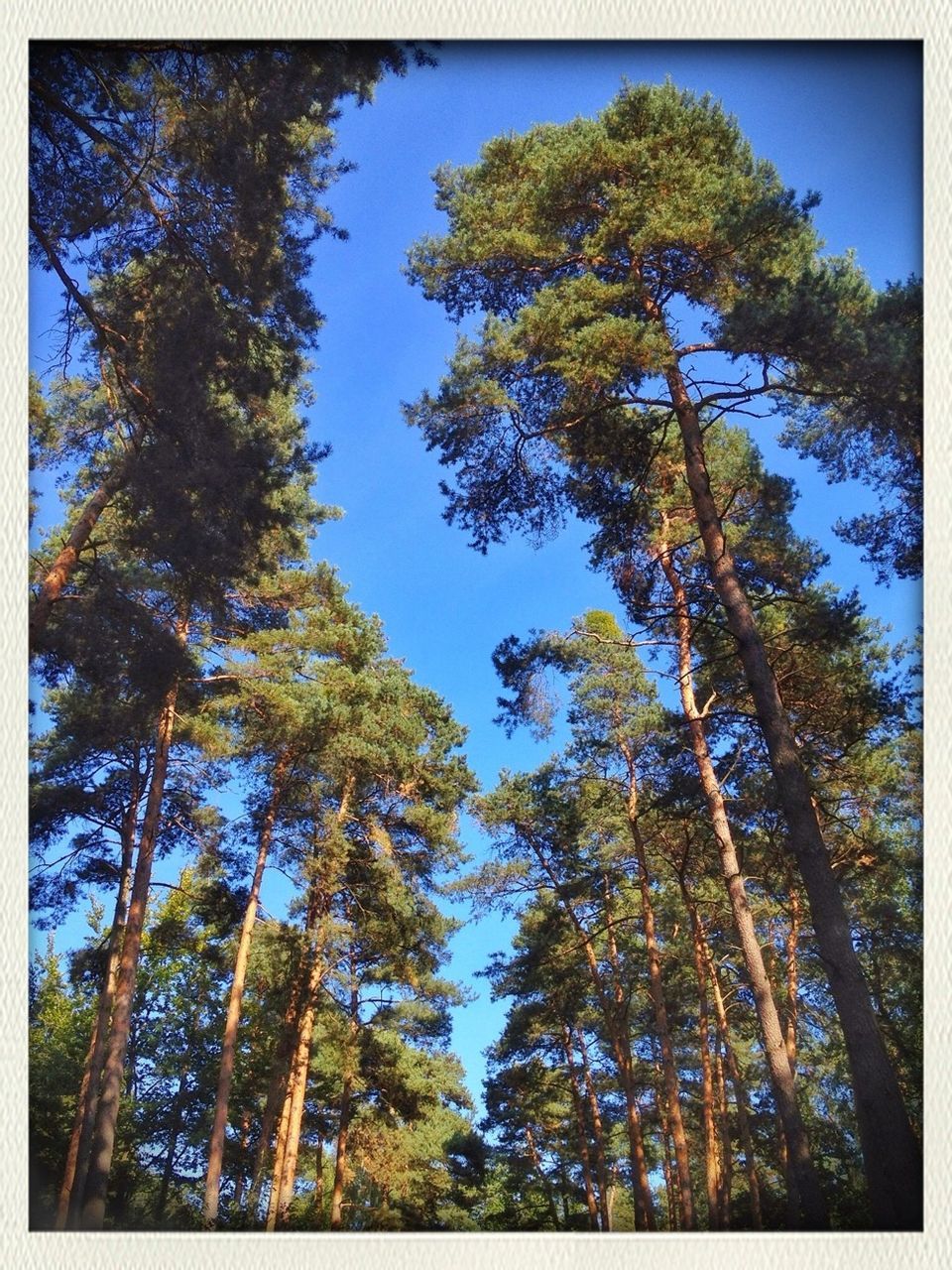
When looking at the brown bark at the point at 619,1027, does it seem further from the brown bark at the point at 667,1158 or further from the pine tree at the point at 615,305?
the pine tree at the point at 615,305

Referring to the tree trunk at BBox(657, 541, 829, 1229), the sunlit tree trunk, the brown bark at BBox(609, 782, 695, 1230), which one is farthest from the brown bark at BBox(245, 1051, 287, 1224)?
the tree trunk at BBox(657, 541, 829, 1229)

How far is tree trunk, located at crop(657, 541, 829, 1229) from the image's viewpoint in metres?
3.79

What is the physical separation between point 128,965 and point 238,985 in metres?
1.30

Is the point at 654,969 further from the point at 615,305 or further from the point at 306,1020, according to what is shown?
the point at 615,305

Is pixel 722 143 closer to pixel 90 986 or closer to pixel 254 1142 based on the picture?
pixel 90 986

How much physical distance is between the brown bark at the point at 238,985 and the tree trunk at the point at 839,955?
3986 millimetres

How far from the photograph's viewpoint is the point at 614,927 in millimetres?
7355

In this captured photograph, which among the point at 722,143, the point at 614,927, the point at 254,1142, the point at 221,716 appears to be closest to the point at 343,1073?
the point at 254,1142

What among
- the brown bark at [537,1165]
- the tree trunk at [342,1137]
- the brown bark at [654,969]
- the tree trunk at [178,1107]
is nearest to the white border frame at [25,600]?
the brown bark at [654,969]

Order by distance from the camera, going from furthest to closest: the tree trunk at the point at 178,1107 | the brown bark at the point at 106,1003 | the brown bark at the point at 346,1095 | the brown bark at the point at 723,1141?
the tree trunk at the point at 178,1107, the brown bark at the point at 723,1141, the brown bark at the point at 346,1095, the brown bark at the point at 106,1003

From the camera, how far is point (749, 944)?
4.88m

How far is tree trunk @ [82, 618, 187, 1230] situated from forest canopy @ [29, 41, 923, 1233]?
0.11ft

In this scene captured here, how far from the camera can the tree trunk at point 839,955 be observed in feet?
9.47

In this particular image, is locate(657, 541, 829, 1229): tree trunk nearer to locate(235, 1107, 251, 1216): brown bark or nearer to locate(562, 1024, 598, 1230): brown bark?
locate(562, 1024, 598, 1230): brown bark
